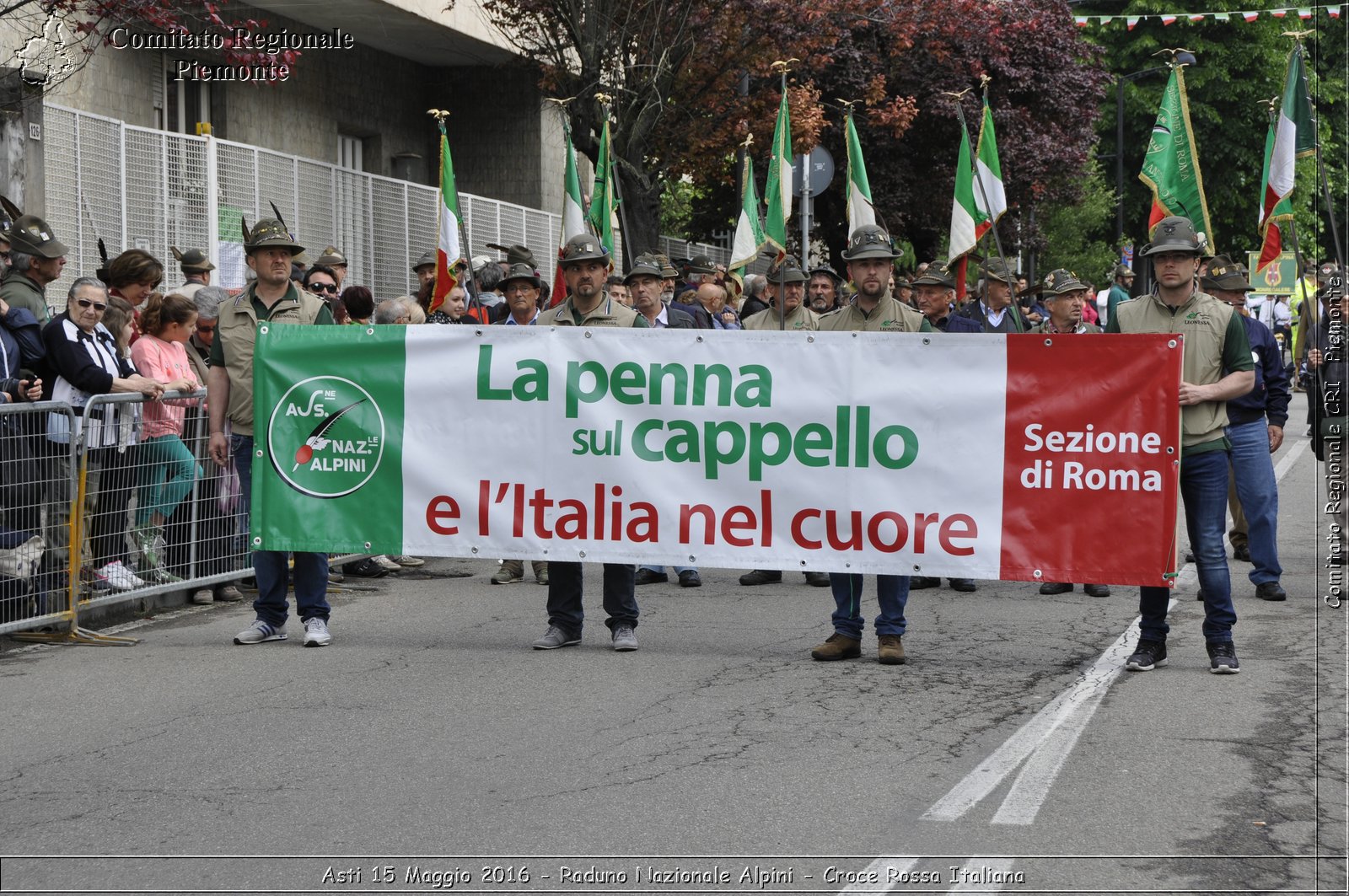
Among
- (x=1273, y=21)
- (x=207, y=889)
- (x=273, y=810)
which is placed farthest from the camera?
(x=1273, y=21)

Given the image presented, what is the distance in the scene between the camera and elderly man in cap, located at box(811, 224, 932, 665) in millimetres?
8362

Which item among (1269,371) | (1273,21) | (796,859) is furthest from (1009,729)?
(1273,21)

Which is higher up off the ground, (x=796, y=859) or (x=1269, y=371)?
(x=1269, y=371)

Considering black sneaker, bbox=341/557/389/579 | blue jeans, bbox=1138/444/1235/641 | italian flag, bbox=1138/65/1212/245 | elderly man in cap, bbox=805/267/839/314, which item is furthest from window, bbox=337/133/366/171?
blue jeans, bbox=1138/444/1235/641

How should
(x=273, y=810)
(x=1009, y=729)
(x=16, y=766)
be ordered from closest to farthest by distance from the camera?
(x=273, y=810) → (x=16, y=766) → (x=1009, y=729)

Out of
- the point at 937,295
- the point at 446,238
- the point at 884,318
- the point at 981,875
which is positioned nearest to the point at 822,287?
the point at 937,295

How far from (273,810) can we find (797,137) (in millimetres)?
15799

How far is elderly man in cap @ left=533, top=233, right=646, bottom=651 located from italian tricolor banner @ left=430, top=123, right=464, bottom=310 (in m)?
4.00

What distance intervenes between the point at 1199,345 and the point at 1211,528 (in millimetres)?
858

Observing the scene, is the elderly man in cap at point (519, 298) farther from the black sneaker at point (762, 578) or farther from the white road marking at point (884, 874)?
the white road marking at point (884, 874)

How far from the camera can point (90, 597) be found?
31.2 ft

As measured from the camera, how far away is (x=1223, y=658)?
26.5ft

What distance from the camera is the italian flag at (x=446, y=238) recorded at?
1284cm

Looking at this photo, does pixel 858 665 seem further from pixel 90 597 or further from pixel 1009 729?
pixel 90 597
